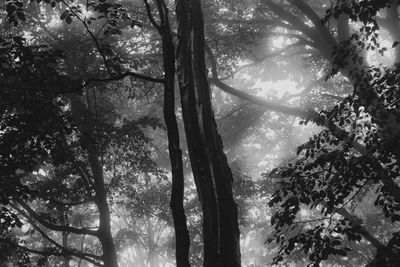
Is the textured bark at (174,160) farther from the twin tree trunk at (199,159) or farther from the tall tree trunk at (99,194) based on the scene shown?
the tall tree trunk at (99,194)

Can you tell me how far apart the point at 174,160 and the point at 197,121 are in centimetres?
77

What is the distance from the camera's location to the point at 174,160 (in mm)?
3082

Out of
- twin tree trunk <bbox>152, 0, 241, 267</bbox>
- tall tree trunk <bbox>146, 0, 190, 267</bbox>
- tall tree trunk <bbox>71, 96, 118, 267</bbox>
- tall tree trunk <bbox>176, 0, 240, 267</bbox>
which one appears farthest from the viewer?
tall tree trunk <bbox>71, 96, 118, 267</bbox>

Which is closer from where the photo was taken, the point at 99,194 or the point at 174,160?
the point at 174,160

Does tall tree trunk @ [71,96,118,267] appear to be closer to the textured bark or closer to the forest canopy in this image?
the forest canopy

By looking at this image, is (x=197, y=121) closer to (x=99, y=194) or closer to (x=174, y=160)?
(x=174, y=160)

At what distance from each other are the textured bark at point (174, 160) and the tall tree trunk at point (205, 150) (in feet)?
1.35

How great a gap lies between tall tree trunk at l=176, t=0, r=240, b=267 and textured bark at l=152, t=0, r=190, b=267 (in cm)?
41

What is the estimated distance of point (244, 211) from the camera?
17641 mm

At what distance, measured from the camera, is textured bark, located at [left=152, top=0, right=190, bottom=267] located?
282 centimetres

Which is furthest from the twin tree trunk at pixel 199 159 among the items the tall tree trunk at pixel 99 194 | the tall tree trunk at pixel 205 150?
the tall tree trunk at pixel 99 194

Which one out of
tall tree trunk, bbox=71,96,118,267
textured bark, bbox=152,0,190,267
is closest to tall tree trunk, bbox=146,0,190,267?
textured bark, bbox=152,0,190,267

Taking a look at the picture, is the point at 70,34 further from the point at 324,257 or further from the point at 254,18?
the point at 324,257

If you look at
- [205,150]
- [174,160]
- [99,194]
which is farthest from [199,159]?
[99,194]
